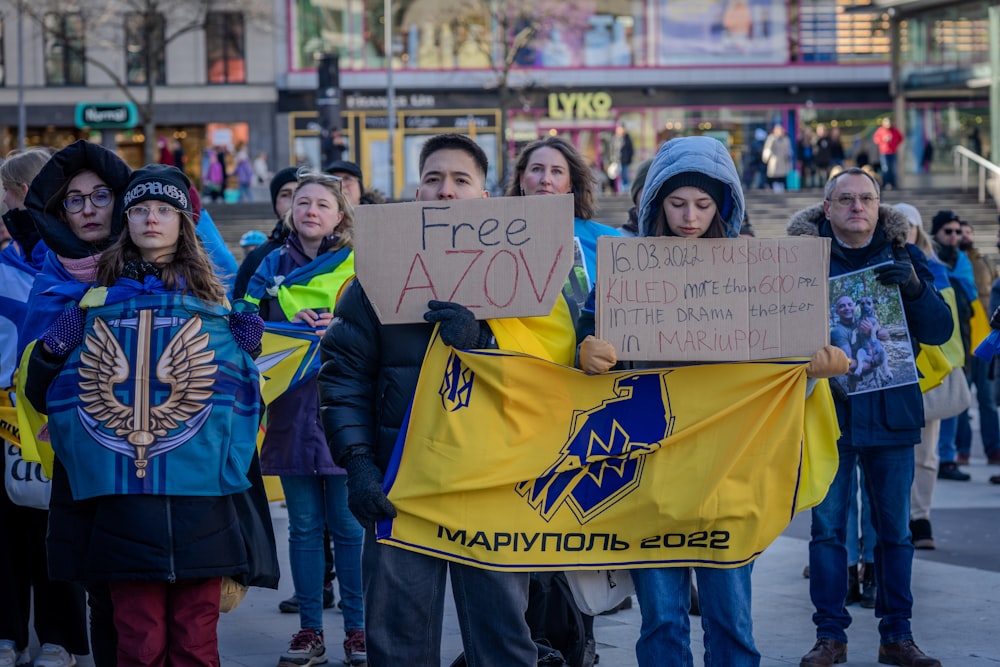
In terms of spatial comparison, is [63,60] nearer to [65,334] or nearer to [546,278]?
[65,334]

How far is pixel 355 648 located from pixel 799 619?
225cm

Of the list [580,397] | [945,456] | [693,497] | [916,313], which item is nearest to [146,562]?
[580,397]

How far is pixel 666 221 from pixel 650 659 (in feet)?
4.64

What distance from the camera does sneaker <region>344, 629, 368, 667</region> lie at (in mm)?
6047

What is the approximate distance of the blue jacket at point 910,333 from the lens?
5922mm

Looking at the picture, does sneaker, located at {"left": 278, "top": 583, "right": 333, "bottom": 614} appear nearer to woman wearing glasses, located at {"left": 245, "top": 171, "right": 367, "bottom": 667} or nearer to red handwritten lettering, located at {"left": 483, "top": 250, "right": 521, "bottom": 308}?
woman wearing glasses, located at {"left": 245, "top": 171, "right": 367, "bottom": 667}

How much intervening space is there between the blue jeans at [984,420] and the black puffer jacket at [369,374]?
30.1 feet

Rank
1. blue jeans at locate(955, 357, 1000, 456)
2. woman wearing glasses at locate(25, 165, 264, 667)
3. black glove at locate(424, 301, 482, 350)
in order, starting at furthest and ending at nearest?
1. blue jeans at locate(955, 357, 1000, 456)
2. woman wearing glasses at locate(25, 165, 264, 667)
3. black glove at locate(424, 301, 482, 350)

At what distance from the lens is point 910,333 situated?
6.04 metres

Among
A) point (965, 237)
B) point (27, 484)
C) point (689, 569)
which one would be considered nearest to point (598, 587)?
point (689, 569)

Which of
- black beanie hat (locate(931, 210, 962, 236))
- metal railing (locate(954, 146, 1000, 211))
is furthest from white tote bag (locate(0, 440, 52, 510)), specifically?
metal railing (locate(954, 146, 1000, 211))

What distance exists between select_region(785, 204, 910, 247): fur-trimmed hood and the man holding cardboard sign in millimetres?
2222

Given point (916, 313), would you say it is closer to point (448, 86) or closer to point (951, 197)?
point (951, 197)

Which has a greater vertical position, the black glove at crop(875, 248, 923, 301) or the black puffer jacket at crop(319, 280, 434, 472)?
the black glove at crop(875, 248, 923, 301)
